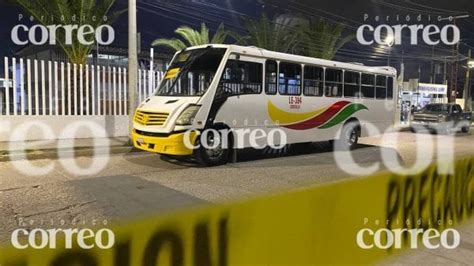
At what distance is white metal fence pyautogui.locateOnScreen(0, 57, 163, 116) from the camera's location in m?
13.5

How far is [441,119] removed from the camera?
917 inches

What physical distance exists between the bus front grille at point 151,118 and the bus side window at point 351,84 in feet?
21.9

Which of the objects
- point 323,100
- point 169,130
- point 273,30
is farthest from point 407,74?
point 169,130

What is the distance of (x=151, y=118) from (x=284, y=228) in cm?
720

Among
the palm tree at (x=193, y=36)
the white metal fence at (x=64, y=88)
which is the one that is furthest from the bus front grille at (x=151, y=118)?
the palm tree at (x=193, y=36)

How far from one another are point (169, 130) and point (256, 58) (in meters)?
3.12

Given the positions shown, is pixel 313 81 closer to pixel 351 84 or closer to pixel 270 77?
pixel 270 77

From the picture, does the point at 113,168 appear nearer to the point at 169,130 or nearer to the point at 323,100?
the point at 169,130

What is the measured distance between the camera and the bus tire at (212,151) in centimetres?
984

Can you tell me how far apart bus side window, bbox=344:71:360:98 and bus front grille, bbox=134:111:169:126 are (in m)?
6.67

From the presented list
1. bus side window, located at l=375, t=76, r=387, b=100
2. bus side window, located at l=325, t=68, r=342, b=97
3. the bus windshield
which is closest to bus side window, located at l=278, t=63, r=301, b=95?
bus side window, located at l=325, t=68, r=342, b=97

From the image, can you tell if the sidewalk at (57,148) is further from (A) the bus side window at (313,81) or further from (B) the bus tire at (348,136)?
(B) the bus tire at (348,136)

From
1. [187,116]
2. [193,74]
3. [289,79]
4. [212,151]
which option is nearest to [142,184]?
[187,116]

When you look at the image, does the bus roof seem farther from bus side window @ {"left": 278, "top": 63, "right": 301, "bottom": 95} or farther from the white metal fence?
the white metal fence
